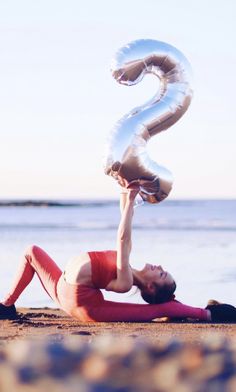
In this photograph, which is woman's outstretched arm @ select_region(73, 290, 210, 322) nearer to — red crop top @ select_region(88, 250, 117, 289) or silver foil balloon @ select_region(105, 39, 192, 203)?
red crop top @ select_region(88, 250, 117, 289)

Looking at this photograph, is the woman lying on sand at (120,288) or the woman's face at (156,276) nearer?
the woman lying on sand at (120,288)

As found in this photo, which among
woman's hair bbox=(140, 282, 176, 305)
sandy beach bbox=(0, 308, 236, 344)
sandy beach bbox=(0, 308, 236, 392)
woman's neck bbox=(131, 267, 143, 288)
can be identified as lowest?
sandy beach bbox=(0, 308, 236, 392)

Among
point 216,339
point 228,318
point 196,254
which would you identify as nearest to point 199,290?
point 228,318

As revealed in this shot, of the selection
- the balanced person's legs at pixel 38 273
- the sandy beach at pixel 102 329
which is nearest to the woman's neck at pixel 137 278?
the sandy beach at pixel 102 329

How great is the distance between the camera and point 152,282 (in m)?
5.32

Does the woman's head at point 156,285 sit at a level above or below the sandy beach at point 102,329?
above

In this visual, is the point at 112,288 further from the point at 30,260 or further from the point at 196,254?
the point at 196,254

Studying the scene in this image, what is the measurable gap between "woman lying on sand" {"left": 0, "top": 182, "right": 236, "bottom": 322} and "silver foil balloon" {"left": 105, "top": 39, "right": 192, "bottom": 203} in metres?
0.15

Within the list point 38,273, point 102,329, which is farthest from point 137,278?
point 38,273

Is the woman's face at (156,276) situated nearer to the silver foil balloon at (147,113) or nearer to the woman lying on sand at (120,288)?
the woman lying on sand at (120,288)

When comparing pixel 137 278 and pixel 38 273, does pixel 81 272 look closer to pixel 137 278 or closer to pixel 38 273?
pixel 137 278

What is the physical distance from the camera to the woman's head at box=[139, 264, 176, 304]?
5.30m

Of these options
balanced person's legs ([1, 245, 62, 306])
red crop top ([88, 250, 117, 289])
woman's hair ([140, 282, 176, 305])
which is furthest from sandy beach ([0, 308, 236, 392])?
balanced person's legs ([1, 245, 62, 306])

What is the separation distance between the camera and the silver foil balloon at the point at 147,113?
4.95 meters
